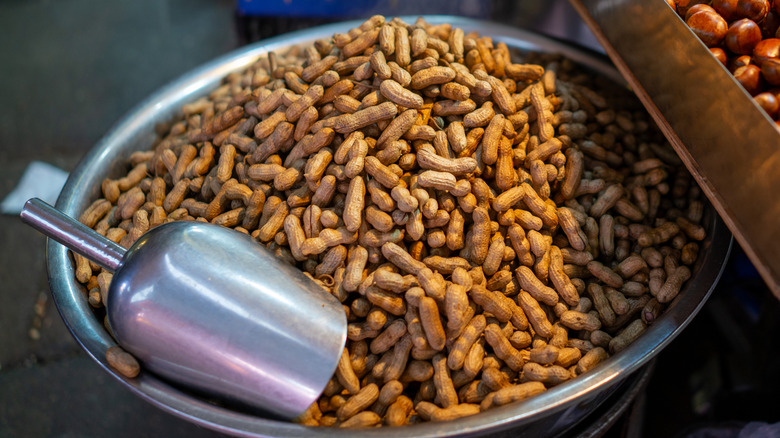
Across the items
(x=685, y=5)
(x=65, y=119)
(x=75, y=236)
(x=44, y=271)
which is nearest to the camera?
(x=75, y=236)

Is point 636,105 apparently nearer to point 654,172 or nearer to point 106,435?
point 654,172

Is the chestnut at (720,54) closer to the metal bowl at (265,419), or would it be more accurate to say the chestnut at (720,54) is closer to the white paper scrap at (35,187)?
the metal bowl at (265,419)

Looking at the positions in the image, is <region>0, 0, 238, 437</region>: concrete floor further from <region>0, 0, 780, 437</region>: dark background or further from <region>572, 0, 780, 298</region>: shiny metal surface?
<region>572, 0, 780, 298</region>: shiny metal surface

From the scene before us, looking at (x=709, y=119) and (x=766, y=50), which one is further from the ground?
(x=766, y=50)

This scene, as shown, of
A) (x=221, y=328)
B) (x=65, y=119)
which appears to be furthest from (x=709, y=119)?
(x=65, y=119)

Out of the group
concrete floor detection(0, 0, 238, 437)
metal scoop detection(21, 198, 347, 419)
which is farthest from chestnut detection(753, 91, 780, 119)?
concrete floor detection(0, 0, 238, 437)

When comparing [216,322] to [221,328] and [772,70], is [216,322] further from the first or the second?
[772,70]

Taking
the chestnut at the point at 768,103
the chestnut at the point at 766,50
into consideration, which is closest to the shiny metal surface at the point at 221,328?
the chestnut at the point at 768,103
